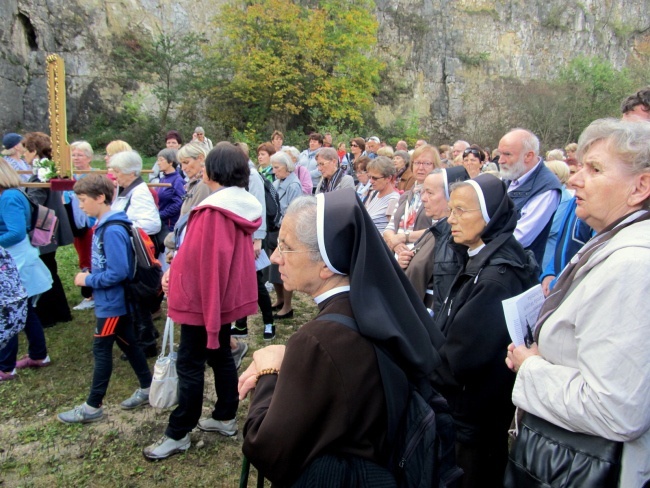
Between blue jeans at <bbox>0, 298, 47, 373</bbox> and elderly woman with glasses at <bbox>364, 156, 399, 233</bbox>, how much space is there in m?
3.43

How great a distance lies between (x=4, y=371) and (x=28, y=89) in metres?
18.7

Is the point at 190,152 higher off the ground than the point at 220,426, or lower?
higher

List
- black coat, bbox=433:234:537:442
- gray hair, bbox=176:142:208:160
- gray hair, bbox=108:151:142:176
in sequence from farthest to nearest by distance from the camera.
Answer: gray hair, bbox=176:142:208:160 < gray hair, bbox=108:151:142:176 < black coat, bbox=433:234:537:442

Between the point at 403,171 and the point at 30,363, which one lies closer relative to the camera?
the point at 30,363

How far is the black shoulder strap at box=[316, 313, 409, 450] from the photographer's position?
4.80 feet

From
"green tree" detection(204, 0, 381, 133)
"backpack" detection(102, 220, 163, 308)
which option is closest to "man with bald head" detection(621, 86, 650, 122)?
"backpack" detection(102, 220, 163, 308)

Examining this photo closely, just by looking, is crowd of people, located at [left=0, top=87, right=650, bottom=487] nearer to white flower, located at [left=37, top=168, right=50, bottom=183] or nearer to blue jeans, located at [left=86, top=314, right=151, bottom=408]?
blue jeans, located at [left=86, top=314, right=151, bottom=408]

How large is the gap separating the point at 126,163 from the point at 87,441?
2.51 metres

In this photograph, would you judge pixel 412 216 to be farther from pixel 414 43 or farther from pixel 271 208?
pixel 414 43

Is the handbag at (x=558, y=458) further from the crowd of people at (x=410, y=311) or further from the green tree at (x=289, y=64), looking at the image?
the green tree at (x=289, y=64)

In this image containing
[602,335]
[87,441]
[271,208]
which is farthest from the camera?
[271,208]

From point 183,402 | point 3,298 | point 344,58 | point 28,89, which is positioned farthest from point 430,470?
point 344,58

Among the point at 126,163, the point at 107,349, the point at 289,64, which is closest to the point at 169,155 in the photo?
the point at 126,163

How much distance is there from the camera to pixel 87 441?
3.37 metres
